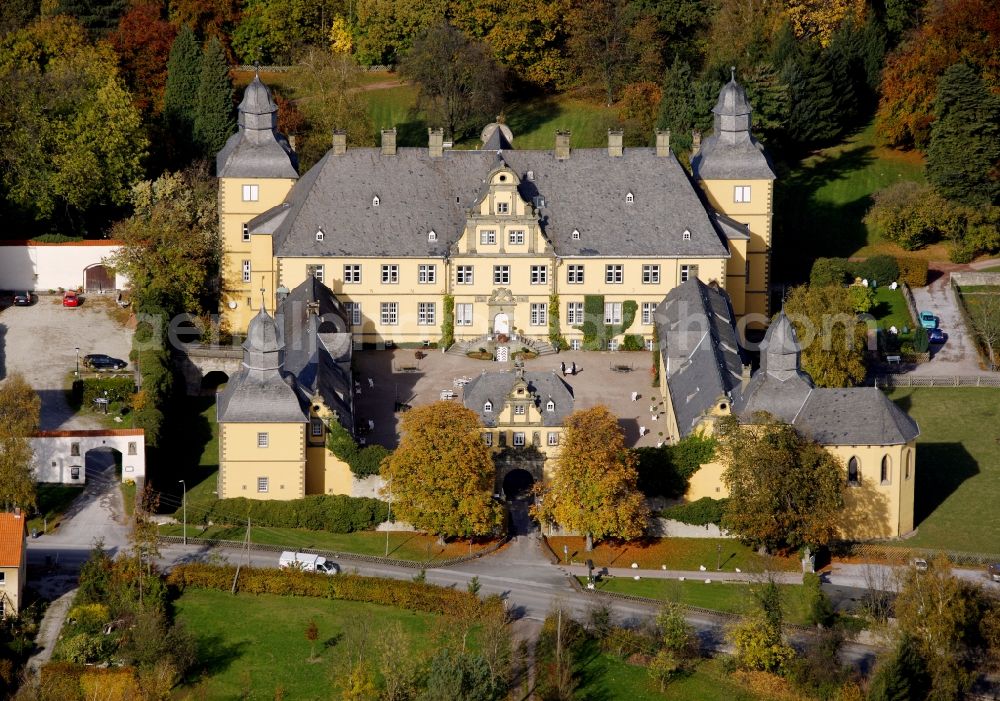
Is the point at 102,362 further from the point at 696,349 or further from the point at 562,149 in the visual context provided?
the point at 696,349

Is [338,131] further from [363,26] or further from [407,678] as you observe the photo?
[407,678]

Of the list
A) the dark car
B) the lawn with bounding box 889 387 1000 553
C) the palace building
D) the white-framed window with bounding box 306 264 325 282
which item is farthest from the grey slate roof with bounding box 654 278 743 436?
the dark car

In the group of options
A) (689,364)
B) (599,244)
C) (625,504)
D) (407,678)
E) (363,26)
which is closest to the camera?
(407,678)

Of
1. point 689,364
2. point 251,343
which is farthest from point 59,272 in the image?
point 689,364

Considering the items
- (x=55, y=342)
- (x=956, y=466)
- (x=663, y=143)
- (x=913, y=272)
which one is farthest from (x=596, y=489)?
(x=913, y=272)

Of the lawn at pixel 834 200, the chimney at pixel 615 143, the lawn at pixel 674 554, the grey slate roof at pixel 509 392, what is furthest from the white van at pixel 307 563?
the lawn at pixel 834 200

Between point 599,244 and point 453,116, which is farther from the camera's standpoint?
point 453,116
